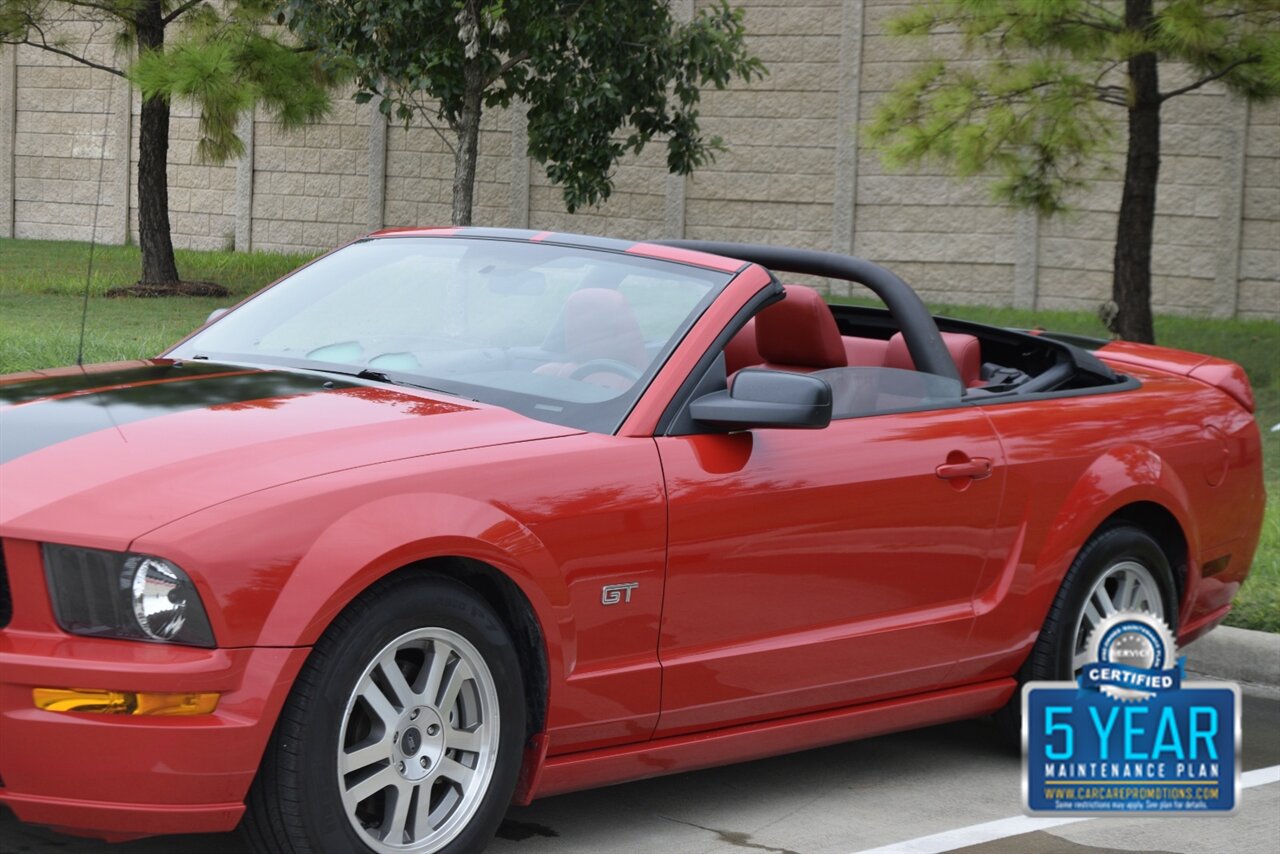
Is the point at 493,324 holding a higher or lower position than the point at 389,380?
higher

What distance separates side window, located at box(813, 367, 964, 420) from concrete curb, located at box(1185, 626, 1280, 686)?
2154 millimetres

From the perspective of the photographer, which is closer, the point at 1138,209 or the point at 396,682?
the point at 396,682

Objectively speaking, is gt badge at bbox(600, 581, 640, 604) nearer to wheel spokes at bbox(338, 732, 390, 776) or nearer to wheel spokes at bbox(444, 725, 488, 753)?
wheel spokes at bbox(444, 725, 488, 753)

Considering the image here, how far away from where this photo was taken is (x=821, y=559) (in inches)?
173

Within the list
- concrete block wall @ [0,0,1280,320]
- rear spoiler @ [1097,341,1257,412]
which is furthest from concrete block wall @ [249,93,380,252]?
rear spoiler @ [1097,341,1257,412]

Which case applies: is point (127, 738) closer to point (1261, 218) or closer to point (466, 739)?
point (466, 739)

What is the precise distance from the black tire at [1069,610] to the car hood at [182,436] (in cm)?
187

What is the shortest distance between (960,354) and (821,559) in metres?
1.56

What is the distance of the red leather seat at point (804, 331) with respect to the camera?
203 inches

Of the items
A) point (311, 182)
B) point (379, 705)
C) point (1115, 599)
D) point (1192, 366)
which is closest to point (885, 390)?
point (1115, 599)

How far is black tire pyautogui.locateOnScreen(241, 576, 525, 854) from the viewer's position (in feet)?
11.2

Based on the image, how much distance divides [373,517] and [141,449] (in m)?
0.51

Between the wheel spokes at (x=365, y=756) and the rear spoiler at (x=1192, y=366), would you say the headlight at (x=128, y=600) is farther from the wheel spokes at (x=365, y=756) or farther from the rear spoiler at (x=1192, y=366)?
the rear spoiler at (x=1192, y=366)

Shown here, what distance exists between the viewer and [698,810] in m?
4.61
